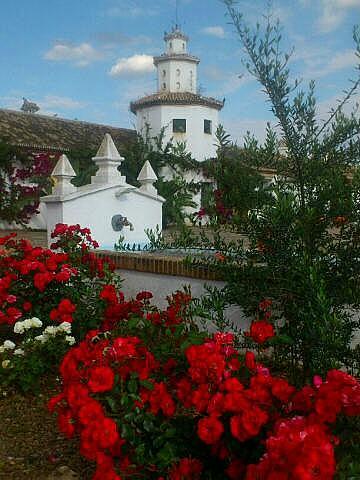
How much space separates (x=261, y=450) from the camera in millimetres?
2506

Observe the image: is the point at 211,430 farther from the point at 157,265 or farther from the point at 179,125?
the point at 179,125

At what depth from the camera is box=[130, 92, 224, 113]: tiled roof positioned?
27.9 m

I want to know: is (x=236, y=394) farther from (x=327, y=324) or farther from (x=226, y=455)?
(x=327, y=324)

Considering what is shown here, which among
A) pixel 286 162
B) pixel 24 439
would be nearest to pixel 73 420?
pixel 24 439

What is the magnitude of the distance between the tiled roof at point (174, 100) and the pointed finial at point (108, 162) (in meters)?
19.4

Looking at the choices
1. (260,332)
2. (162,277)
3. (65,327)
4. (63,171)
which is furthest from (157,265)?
(63,171)

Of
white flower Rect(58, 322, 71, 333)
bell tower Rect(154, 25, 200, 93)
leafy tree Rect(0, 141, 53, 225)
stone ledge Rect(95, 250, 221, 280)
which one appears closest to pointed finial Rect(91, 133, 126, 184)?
stone ledge Rect(95, 250, 221, 280)

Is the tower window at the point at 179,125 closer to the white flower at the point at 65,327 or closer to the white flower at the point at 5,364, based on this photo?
the white flower at the point at 65,327

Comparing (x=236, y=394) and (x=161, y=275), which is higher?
(x=161, y=275)

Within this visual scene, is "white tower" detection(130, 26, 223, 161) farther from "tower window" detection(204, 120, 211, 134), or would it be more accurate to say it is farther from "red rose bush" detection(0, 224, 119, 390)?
"red rose bush" detection(0, 224, 119, 390)

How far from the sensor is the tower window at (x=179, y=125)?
2780 cm

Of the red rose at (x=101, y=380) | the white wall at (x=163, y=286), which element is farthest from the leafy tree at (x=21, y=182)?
the red rose at (x=101, y=380)

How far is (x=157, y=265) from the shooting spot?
577cm

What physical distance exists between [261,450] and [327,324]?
2.44ft
